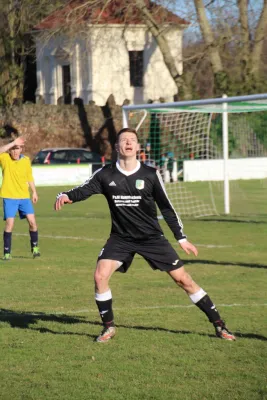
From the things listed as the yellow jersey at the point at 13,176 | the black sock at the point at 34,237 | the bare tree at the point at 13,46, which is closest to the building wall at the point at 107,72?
the bare tree at the point at 13,46

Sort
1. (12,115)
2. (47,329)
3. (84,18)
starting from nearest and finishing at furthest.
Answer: (47,329)
(84,18)
(12,115)

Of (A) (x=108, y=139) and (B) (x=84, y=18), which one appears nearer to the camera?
(B) (x=84, y=18)

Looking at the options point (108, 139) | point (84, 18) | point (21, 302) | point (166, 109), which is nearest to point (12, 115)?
point (108, 139)

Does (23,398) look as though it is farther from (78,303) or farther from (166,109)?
(166,109)

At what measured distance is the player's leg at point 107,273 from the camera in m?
8.28

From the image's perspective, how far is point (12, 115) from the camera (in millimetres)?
49031

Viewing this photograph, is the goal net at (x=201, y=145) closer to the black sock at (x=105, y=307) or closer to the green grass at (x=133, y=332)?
the green grass at (x=133, y=332)

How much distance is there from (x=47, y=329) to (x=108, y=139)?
42067 millimetres

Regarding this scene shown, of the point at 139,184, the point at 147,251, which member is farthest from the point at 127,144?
the point at 147,251

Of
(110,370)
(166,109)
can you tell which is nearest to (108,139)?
(166,109)

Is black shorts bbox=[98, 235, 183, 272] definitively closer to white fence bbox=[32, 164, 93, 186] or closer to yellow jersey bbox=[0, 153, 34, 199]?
yellow jersey bbox=[0, 153, 34, 199]

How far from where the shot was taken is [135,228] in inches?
328

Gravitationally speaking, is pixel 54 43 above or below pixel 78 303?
above

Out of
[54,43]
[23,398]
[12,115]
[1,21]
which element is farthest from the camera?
[54,43]
